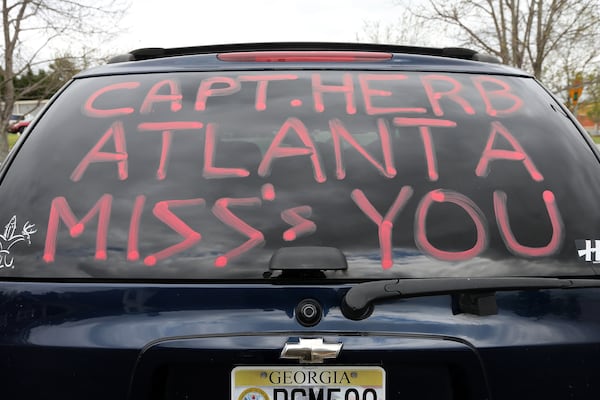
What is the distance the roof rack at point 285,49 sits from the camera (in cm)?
271

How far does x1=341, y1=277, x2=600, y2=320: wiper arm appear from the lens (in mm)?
1830

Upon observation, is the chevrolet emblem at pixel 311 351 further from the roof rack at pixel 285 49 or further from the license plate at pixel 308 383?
the roof rack at pixel 285 49

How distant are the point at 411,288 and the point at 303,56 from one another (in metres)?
1.01

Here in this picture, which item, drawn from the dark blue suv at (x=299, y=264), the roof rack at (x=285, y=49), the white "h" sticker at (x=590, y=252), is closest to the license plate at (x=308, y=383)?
the dark blue suv at (x=299, y=264)

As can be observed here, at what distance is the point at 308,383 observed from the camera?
1818 millimetres

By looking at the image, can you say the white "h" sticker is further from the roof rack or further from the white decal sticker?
the white decal sticker

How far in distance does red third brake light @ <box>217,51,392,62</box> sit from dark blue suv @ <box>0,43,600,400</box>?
1.29ft

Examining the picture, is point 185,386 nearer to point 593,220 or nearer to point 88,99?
point 88,99

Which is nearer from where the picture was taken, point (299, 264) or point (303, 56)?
point (299, 264)

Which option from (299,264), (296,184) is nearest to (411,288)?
(299,264)

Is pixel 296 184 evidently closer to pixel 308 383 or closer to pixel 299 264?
pixel 299 264

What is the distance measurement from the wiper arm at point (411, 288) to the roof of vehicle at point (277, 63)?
2.78ft

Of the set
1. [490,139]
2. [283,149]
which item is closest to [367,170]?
[283,149]

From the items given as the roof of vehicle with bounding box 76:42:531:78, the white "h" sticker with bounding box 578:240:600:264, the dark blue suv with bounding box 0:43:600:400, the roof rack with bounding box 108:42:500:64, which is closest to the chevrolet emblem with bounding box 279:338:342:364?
the dark blue suv with bounding box 0:43:600:400
